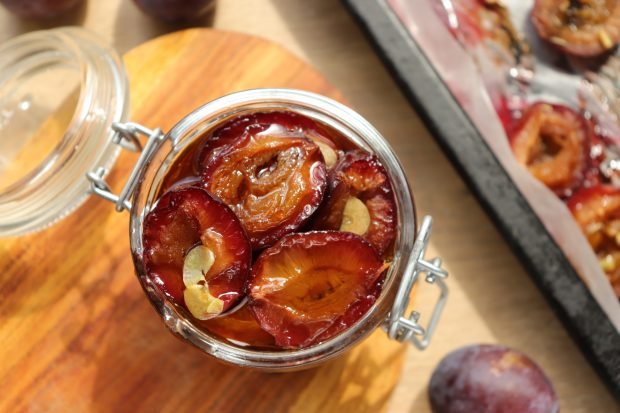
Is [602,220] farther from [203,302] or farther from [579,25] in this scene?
[203,302]

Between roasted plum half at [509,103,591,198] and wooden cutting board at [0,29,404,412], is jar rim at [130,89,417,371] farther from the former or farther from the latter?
roasted plum half at [509,103,591,198]

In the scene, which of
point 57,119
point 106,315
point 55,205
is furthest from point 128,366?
point 57,119

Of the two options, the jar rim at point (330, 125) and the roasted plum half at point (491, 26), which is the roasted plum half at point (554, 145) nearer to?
the roasted plum half at point (491, 26)

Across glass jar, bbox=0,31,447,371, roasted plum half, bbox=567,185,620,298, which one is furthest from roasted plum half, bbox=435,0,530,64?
glass jar, bbox=0,31,447,371

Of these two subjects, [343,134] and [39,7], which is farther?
[39,7]

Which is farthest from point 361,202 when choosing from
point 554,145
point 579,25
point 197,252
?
point 579,25

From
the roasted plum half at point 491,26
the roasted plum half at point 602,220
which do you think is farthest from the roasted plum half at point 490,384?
the roasted plum half at point 491,26

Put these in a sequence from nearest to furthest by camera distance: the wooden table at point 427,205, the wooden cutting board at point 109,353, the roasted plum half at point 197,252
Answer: the roasted plum half at point 197,252
the wooden cutting board at point 109,353
the wooden table at point 427,205

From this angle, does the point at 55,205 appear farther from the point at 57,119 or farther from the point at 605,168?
the point at 605,168
